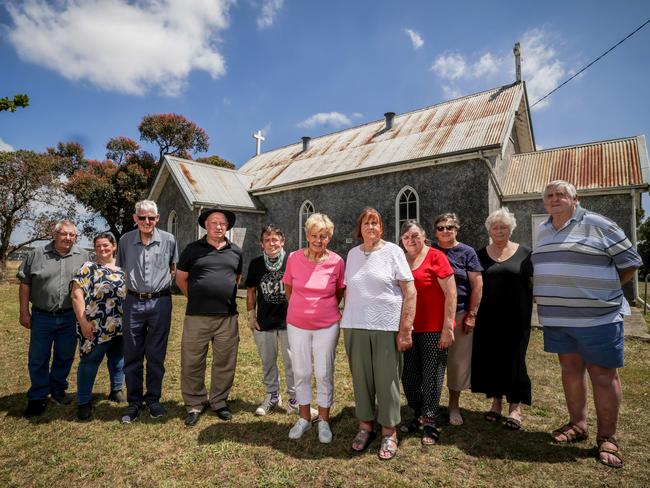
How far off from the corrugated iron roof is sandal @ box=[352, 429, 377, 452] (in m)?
12.5

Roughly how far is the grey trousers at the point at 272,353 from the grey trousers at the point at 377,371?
1.11 meters

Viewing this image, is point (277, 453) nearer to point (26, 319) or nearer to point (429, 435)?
point (429, 435)

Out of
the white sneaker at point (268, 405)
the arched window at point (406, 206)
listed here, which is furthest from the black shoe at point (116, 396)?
the arched window at point (406, 206)

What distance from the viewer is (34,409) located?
3.99 meters

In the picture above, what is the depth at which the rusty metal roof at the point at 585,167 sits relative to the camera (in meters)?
10.9

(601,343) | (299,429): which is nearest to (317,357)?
(299,429)

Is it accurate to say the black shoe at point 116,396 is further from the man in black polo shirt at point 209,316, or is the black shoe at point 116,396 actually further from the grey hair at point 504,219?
the grey hair at point 504,219

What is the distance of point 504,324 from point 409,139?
34.8 feet

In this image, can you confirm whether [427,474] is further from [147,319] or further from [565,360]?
[147,319]

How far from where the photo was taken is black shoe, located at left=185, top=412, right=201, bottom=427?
3762 mm

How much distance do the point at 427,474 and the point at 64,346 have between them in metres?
4.21

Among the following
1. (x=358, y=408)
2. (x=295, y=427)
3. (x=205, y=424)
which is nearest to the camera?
(x=358, y=408)

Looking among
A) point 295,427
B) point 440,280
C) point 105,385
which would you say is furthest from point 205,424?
point 440,280

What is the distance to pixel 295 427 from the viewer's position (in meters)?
3.52
